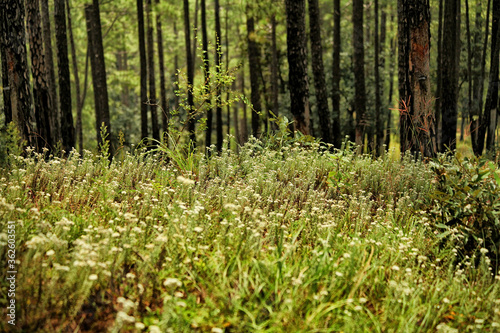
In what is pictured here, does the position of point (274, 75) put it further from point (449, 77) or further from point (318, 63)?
point (449, 77)

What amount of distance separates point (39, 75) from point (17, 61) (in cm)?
103

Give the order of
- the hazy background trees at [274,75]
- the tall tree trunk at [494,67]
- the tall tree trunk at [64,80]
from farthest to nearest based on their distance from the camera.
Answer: the tall tree trunk at [64,80]
the tall tree trunk at [494,67]
the hazy background trees at [274,75]

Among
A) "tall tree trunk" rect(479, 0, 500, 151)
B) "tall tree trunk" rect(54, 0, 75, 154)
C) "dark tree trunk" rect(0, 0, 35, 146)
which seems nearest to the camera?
"dark tree trunk" rect(0, 0, 35, 146)

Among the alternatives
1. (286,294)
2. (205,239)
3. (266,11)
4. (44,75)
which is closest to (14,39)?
(44,75)

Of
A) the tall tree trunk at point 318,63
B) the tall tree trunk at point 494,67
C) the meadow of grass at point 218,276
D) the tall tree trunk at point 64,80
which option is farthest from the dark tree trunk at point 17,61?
the tall tree trunk at point 494,67

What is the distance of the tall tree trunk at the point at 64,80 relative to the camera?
480 inches

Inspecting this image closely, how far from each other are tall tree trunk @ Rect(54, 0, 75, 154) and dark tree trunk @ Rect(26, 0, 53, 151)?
3.72 metres

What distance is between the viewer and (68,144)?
12297mm

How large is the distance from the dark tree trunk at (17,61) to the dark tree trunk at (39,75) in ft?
2.01

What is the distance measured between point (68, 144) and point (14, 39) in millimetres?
5477

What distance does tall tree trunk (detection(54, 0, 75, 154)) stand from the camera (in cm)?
1220

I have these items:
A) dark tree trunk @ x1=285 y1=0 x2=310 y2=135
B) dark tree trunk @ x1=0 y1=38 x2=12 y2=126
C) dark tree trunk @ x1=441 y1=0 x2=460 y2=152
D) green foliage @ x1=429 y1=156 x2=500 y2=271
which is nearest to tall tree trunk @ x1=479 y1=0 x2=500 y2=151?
dark tree trunk @ x1=441 y1=0 x2=460 y2=152

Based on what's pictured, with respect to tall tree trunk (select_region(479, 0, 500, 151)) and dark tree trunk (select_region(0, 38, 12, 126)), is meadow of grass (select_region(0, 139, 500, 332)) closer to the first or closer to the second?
dark tree trunk (select_region(0, 38, 12, 126))

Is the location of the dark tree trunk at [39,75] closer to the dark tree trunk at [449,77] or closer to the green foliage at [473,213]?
the green foliage at [473,213]
